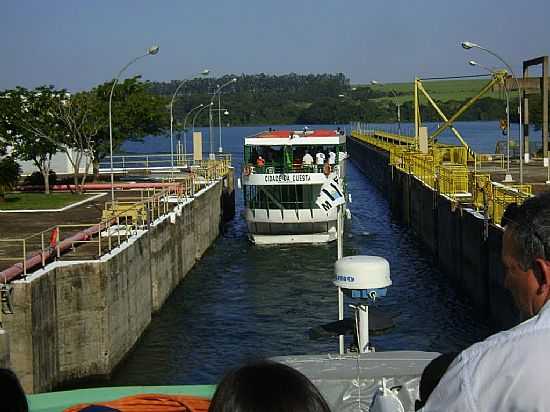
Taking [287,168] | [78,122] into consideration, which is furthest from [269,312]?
[78,122]

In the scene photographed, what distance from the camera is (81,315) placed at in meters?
19.0

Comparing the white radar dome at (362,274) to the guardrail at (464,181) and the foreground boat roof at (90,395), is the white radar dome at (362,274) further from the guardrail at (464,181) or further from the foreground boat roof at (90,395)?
the foreground boat roof at (90,395)

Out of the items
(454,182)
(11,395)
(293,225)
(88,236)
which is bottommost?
(293,225)

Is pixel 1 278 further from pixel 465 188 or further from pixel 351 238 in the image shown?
Answer: pixel 351 238

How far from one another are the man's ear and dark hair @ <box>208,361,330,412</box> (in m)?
0.73

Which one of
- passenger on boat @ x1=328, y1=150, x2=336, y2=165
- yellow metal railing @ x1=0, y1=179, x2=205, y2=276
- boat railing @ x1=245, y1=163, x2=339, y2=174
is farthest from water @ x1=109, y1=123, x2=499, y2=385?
passenger on boat @ x1=328, y1=150, x2=336, y2=165

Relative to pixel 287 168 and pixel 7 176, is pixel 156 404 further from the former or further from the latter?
pixel 7 176

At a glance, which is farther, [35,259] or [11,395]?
[35,259]

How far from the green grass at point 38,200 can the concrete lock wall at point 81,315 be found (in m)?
11.9

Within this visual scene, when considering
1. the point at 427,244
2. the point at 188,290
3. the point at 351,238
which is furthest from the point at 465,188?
the point at 188,290

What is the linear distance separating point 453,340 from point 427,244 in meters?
15.8

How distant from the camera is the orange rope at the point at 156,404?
6.06 meters

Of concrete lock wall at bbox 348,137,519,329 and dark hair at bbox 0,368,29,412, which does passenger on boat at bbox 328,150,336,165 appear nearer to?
concrete lock wall at bbox 348,137,519,329

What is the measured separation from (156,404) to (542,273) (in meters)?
3.90
